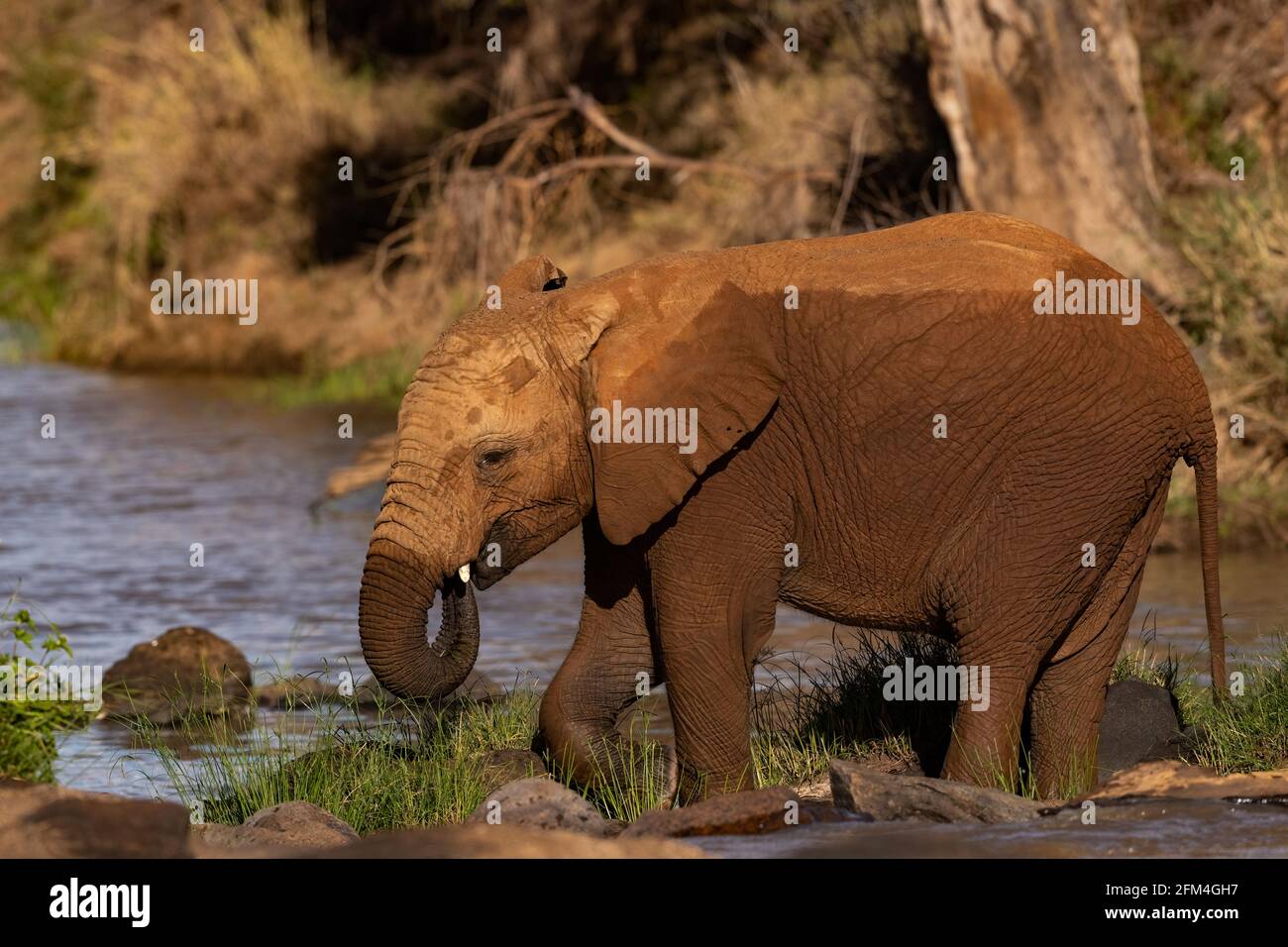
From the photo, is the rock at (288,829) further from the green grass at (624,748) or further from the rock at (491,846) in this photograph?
the rock at (491,846)

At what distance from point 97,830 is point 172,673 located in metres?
5.62

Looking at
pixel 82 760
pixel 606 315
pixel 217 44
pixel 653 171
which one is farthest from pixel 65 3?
pixel 606 315

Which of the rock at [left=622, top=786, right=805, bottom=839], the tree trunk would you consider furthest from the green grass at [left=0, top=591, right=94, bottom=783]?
the tree trunk

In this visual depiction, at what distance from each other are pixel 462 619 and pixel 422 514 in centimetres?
47

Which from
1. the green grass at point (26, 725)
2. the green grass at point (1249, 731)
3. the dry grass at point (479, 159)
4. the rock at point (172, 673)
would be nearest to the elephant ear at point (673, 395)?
the green grass at point (1249, 731)

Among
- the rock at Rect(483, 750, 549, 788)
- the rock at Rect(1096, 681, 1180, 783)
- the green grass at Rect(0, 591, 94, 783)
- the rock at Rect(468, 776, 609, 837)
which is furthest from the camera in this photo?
the green grass at Rect(0, 591, 94, 783)

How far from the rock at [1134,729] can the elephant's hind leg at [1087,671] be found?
509mm

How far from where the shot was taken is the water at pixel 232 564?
37.9 ft

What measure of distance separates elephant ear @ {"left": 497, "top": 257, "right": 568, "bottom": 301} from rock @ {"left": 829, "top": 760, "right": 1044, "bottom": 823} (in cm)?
212

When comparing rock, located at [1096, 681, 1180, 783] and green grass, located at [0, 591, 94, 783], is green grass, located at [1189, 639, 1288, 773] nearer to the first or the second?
rock, located at [1096, 681, 1180, 783]

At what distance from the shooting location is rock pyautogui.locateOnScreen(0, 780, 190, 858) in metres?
5.46

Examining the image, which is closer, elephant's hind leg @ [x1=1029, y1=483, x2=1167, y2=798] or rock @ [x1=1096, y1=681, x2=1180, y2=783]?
elephant's hind leg @ [x1=1029, y1=483, x2=1167, y2=798]
